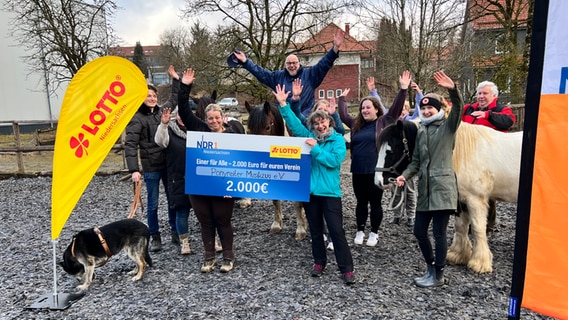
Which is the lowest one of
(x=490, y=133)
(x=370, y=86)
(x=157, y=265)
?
(x=157, y=265)

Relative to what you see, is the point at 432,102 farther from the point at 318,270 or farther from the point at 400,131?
the point at 318,270

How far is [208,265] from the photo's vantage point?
4.31 meters

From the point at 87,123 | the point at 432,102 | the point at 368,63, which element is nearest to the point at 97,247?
the point at 87,123

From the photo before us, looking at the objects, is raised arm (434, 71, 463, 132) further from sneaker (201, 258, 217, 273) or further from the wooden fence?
the wooden fence

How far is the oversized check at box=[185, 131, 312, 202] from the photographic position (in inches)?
159

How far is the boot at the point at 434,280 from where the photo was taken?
3734 millimetres

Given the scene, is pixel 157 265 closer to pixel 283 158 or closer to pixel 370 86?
pixel 283 158

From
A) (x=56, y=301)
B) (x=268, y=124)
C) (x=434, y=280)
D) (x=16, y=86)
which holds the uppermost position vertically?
(x=16, y=86)

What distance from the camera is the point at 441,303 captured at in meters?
3.41

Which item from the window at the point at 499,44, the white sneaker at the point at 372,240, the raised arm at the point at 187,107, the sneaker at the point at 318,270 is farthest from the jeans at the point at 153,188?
the window at the point at 499,44

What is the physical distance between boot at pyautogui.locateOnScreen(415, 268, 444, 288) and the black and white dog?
10.0ft

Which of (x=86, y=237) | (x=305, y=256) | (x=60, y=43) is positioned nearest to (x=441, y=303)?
(x=305, y=256)

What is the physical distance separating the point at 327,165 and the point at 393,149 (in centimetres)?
67

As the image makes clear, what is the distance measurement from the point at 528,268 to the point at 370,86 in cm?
399
